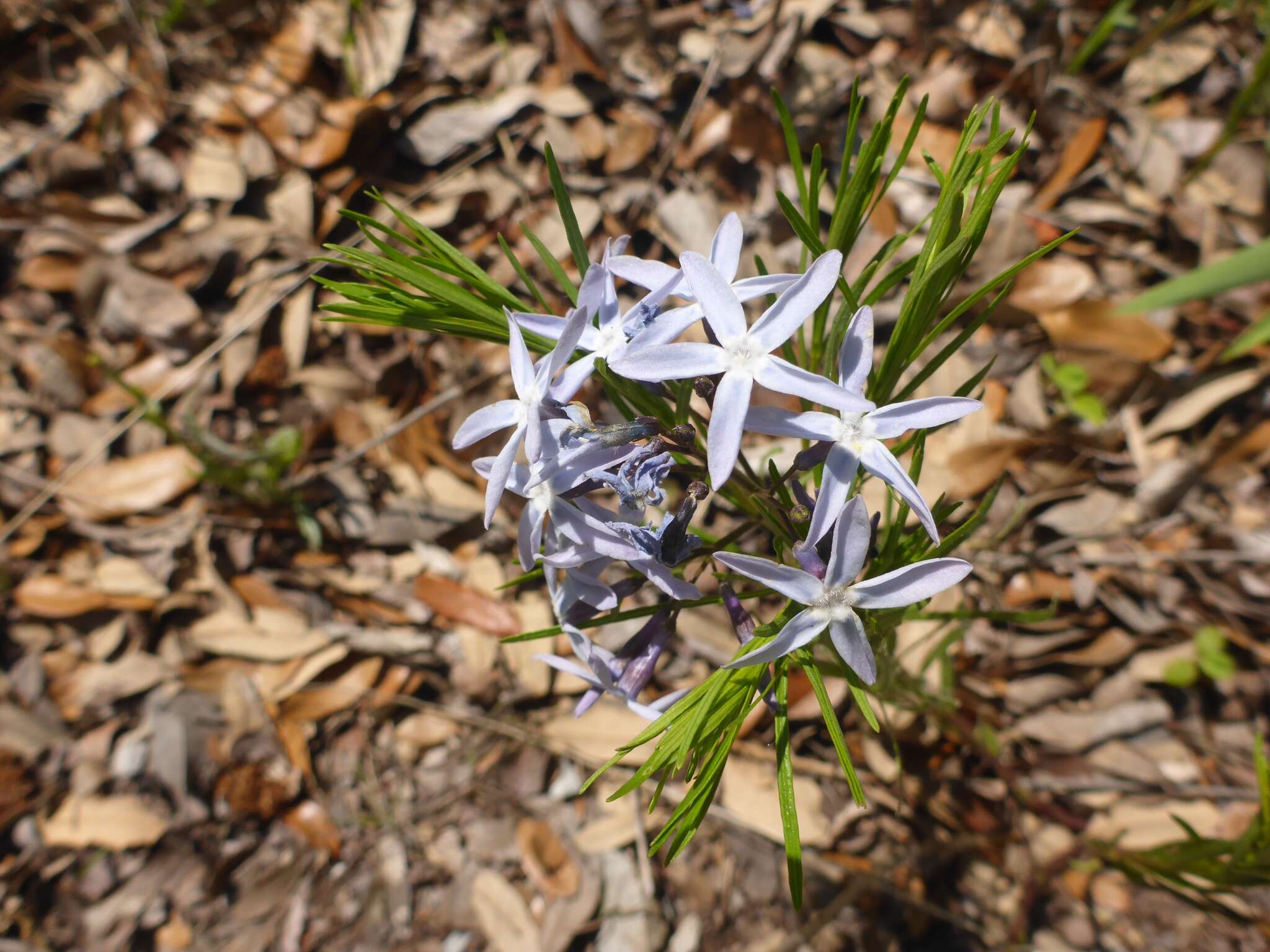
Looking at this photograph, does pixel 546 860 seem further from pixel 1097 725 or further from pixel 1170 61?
pixel 1170 61

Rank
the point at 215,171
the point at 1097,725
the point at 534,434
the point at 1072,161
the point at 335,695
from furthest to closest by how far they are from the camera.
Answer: the point at 215,171
the point at 1072,161
the point at 335,695
the point at 1097,725
the point at 534,434

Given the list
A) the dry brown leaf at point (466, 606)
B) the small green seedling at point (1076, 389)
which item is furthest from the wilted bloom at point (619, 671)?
the small green seedling at point (1076, 389)

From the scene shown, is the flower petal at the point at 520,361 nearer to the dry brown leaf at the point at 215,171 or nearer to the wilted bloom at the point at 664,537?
the wilted bloom at the point at 664,537

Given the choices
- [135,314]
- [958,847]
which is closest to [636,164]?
[135,314]

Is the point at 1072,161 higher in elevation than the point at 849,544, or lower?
higher

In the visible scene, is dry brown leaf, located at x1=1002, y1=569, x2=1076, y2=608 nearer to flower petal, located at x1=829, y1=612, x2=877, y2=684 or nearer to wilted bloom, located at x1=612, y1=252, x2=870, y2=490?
flower petal, located at x1=829, y1=612, x2=877, y2=684

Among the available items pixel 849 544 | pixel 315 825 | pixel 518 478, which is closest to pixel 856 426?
pixel 849 544

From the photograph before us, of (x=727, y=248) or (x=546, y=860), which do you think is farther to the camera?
(x=546, y=860)

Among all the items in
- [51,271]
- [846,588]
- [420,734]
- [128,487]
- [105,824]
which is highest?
[846,588]
